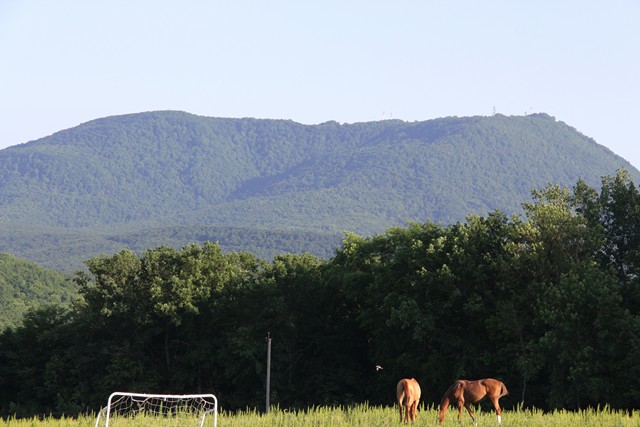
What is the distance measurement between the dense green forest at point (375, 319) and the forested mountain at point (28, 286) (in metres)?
59.9

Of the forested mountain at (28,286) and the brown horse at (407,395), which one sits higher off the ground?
the brown horse at (407,395)

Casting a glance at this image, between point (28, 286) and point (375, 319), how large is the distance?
3484 inches

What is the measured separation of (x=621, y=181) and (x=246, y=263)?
23.2 metres

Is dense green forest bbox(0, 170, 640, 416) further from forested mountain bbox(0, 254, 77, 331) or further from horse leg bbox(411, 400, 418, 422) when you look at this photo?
forested mountain bbox(0, 254, 77, 331)

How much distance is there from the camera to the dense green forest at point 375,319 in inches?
1516

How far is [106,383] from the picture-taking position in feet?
171

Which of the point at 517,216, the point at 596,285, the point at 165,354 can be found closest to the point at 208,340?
the point at 165,354

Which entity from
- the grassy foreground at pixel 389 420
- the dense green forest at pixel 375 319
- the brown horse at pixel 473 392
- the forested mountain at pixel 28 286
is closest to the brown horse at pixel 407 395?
the grassy foreground at pixel 389 420

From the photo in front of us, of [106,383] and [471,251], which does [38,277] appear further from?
[471,251]

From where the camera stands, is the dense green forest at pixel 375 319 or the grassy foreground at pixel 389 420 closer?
the grassy foreground at pixel 389 420

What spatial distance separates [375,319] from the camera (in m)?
45.8

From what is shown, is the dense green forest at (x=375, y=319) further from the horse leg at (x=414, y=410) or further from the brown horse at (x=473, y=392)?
the brown horse at (x=473, y=392)

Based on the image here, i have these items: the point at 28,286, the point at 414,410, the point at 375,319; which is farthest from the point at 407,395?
the point at 28,286

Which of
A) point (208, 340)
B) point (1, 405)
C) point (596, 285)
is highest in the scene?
point (596, 285)
